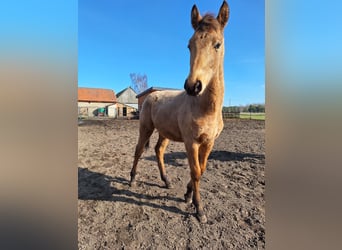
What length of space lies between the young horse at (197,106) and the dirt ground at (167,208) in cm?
17

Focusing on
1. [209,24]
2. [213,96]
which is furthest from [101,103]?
[209,24]

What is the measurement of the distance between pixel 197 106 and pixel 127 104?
43.9 ft

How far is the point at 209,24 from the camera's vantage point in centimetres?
110

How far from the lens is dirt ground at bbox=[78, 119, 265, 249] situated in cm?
130

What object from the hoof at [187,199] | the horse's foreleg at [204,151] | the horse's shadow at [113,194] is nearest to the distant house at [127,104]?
the horse's shadow at [113,194]

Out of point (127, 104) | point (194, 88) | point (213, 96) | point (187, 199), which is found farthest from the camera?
point (127, 104)

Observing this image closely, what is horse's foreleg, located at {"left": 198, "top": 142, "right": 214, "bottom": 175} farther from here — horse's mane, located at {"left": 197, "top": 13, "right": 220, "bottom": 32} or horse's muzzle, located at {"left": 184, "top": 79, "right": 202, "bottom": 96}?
horse's mane, located at {"left": 197, "top": 13, "right": 220, "bottom": 32}

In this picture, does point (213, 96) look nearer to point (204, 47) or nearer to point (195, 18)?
point (204, 47)

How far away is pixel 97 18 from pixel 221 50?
756 millimetres

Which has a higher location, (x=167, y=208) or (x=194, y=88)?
(x=194, y=88)
